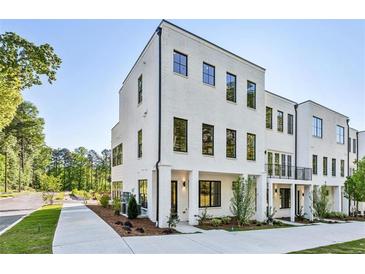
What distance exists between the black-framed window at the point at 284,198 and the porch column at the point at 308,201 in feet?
3.04

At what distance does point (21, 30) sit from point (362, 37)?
1138cm

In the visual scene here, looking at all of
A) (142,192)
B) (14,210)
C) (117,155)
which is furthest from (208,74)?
(14,210)

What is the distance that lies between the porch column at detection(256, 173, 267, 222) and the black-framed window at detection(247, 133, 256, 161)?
1.10 metres

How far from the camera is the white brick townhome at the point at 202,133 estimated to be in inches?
413

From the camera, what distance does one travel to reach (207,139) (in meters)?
11.7

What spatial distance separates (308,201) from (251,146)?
5.67m

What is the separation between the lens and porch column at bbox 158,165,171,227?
9.86 meters

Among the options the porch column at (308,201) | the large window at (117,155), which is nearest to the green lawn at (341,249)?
the porch column at (308,201)

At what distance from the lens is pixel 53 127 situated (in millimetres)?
11586

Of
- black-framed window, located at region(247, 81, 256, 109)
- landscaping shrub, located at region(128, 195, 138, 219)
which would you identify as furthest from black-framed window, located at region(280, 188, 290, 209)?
landscaping shrub, located at region(128, 195, 138, 219)

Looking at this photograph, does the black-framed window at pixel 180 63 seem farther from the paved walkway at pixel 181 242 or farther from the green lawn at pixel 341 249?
the green lawn at pixel 341 249

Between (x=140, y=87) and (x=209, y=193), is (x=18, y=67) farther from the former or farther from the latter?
(x=209, y=193)
